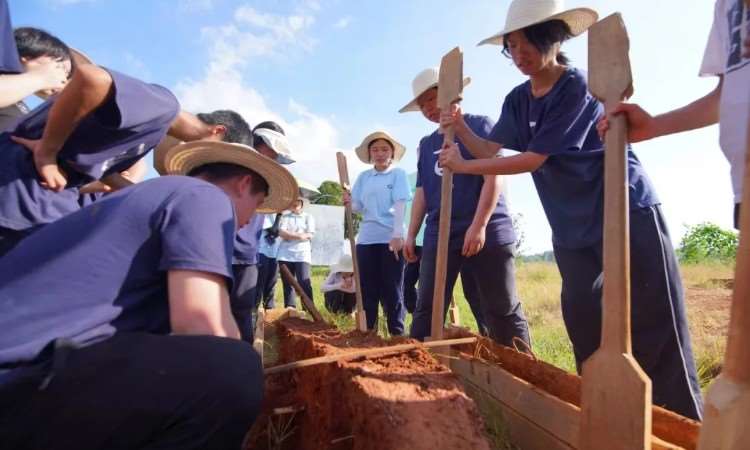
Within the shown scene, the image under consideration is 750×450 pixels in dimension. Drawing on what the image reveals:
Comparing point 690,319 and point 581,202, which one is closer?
point 581,202

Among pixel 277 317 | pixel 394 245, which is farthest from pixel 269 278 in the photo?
pixel 394 245

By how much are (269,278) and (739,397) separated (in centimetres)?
589

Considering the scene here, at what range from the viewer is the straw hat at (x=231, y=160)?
87.4 inches

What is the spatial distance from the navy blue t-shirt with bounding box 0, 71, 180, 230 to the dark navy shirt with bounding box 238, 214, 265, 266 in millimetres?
1662

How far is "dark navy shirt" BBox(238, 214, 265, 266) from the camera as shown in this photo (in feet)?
12.8

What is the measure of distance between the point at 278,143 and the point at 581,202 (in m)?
2.59

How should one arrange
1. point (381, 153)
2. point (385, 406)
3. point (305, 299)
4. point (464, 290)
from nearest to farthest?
point (385, 406) < point (464, 290) < point (381, 153) < point (305, 299)

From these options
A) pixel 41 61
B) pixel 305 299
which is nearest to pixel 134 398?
pixel 41 61

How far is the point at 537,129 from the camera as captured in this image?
261 cm

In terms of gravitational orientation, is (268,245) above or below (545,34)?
below

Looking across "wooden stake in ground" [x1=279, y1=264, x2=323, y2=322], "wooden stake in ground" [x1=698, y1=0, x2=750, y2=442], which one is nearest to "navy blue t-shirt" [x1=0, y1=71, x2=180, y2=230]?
"wooden stake in ground" [x1=698, y1=0, x2=750, y2=442]

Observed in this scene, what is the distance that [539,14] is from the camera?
2.49m

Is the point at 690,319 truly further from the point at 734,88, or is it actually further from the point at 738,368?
the point at 738,368

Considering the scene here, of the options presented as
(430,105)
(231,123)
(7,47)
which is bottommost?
(231,123)
